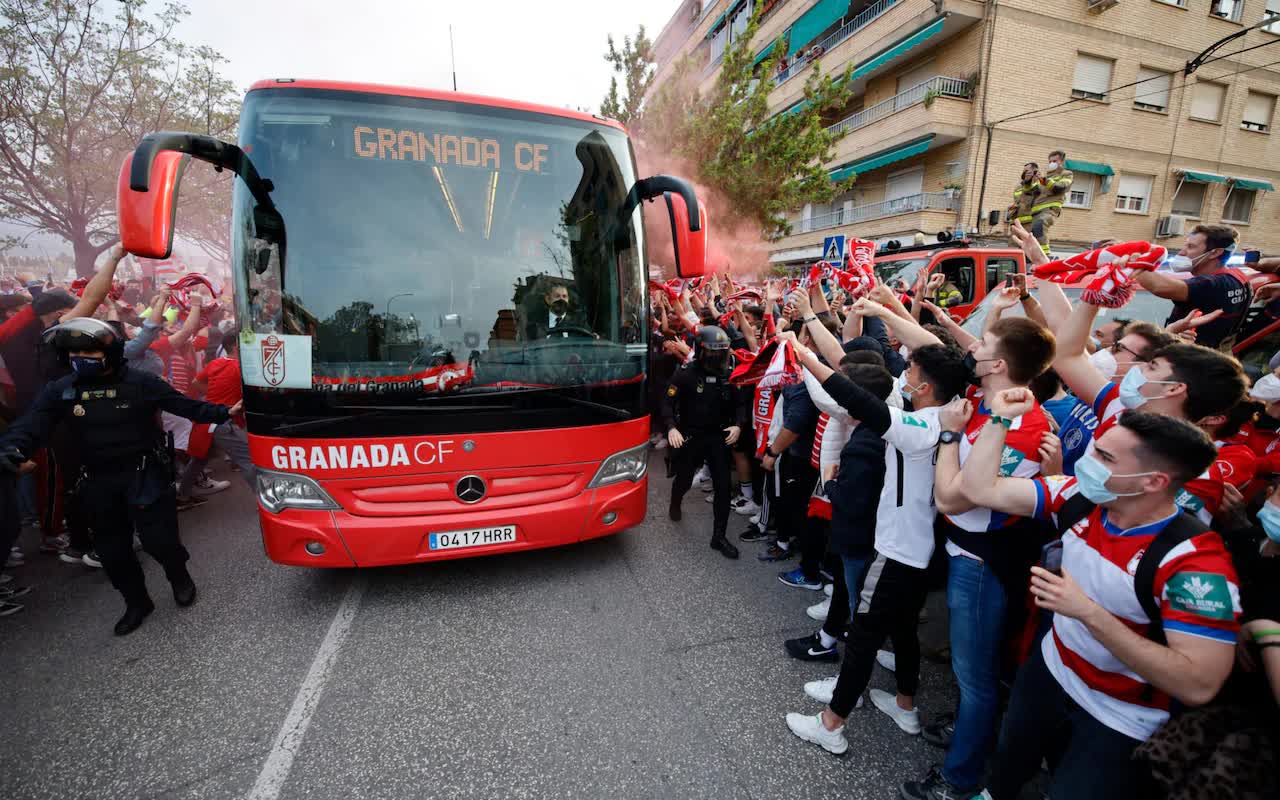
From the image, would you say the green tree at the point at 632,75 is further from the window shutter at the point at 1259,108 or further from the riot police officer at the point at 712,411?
the window shutter at the point at 1259,108

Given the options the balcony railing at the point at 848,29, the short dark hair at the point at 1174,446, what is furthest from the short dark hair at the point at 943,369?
the balcony railing at the point at 848,29

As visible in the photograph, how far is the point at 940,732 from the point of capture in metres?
2.48

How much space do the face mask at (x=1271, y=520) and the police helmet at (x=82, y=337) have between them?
5.14 meters

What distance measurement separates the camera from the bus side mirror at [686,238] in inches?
140

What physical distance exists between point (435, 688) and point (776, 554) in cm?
267

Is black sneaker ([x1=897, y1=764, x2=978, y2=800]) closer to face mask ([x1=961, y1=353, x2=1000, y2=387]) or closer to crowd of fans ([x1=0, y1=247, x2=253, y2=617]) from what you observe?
face mask ([x1=961, y1=353, x2=1000, y2=387])

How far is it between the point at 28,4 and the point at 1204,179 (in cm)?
3186

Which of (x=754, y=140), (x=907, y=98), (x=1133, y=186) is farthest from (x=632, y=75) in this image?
(x=1133, y=186)

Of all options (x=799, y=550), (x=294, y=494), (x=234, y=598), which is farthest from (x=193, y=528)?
(x=799, y=550)

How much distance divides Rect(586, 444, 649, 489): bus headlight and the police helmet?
291 cm

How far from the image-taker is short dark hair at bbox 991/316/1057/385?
1.92m

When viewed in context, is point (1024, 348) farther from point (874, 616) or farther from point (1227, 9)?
point (1227, 9)

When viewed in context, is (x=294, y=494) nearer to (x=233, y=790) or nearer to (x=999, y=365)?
(x=233, y=790)

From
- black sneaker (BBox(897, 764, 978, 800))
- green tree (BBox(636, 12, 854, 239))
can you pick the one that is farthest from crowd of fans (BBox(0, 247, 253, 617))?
green tree (BBox(636, 12, 854, 239))
